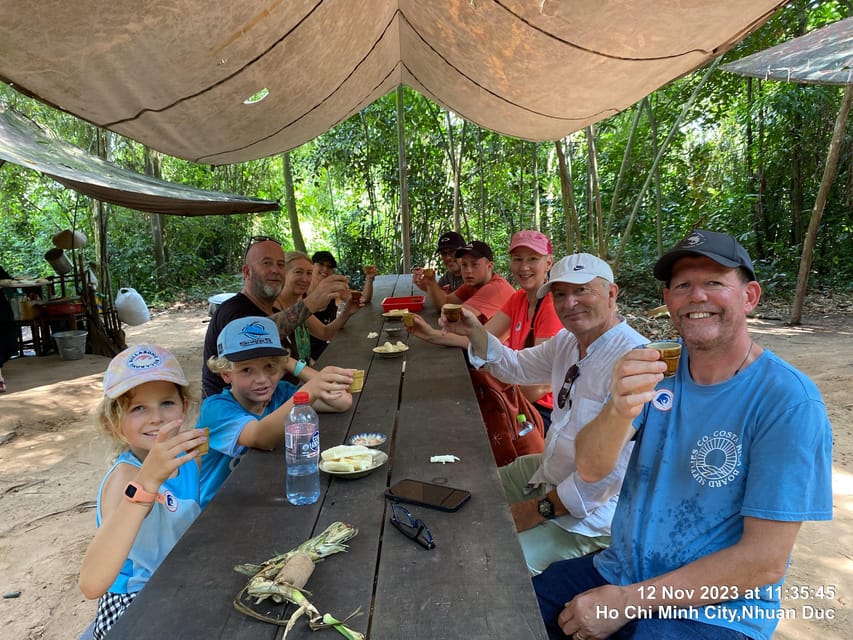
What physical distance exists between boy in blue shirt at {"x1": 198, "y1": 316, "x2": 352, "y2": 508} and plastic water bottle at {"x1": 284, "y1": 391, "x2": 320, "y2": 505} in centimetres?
25

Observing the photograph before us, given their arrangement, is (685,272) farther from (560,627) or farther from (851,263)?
(851,263)

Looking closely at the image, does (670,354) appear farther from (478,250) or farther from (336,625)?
(478,250)

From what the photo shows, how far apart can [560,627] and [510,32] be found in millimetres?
2960

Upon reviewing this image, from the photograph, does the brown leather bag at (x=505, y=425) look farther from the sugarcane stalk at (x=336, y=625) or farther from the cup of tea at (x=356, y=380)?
the sugarcane stalk at (x=336, y=625)

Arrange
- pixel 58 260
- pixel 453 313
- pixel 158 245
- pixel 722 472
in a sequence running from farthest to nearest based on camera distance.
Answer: pixel 158 245 < pixel 58 260 < pixel 453 313 < pixel 722 472

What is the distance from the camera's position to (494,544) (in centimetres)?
135

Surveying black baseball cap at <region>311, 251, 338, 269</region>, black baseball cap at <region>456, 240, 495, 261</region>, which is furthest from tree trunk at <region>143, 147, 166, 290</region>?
black baseball cap at <region>456, 240, 495, 261</region>

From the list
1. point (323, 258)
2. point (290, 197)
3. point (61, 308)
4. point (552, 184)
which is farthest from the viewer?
point (552, 184)

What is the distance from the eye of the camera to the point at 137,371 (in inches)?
64.7

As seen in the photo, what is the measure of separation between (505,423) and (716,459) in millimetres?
1552

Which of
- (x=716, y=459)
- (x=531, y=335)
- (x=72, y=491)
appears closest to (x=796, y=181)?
(x=531, y=335)

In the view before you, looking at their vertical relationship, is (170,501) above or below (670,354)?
below

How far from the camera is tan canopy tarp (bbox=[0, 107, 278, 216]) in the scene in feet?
13.6

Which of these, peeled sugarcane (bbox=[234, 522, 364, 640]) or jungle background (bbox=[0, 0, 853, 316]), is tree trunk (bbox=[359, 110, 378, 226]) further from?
peeled sugarcane (bbox=[234, 522, 364, 640])
